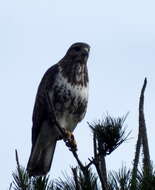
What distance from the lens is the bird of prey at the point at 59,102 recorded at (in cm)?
641

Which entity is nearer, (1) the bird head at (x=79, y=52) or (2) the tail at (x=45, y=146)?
(2) the tail at (x=45, y=146)

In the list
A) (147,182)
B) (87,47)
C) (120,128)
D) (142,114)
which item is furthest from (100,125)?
(87,47)

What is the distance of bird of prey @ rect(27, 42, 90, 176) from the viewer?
252 inches

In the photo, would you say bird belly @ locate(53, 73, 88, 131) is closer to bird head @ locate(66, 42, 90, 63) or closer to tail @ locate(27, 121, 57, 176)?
tail @ locate(27, 121, 57, 176)

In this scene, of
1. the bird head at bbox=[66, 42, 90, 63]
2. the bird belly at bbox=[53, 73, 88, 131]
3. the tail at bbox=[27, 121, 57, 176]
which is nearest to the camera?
the bird belly at bbox=[53, 73, 88, 131]

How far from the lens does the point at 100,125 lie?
3662 millimetres

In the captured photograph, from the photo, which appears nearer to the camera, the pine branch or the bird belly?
the pine branch

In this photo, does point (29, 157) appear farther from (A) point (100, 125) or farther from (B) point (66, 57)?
(A) point (100, 125)

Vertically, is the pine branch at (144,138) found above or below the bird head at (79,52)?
below

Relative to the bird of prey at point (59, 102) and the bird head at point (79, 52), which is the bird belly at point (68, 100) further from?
the bird head at point (79, 52)

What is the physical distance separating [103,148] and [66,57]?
3737 millimetres

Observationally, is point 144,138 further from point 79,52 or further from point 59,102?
point 79,52

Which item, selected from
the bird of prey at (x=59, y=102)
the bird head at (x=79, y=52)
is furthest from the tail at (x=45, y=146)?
the bird head at (x=79, y=52)

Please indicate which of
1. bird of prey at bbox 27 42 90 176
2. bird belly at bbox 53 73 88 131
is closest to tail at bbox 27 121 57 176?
bird of prey at bbox 27 42 90 176
